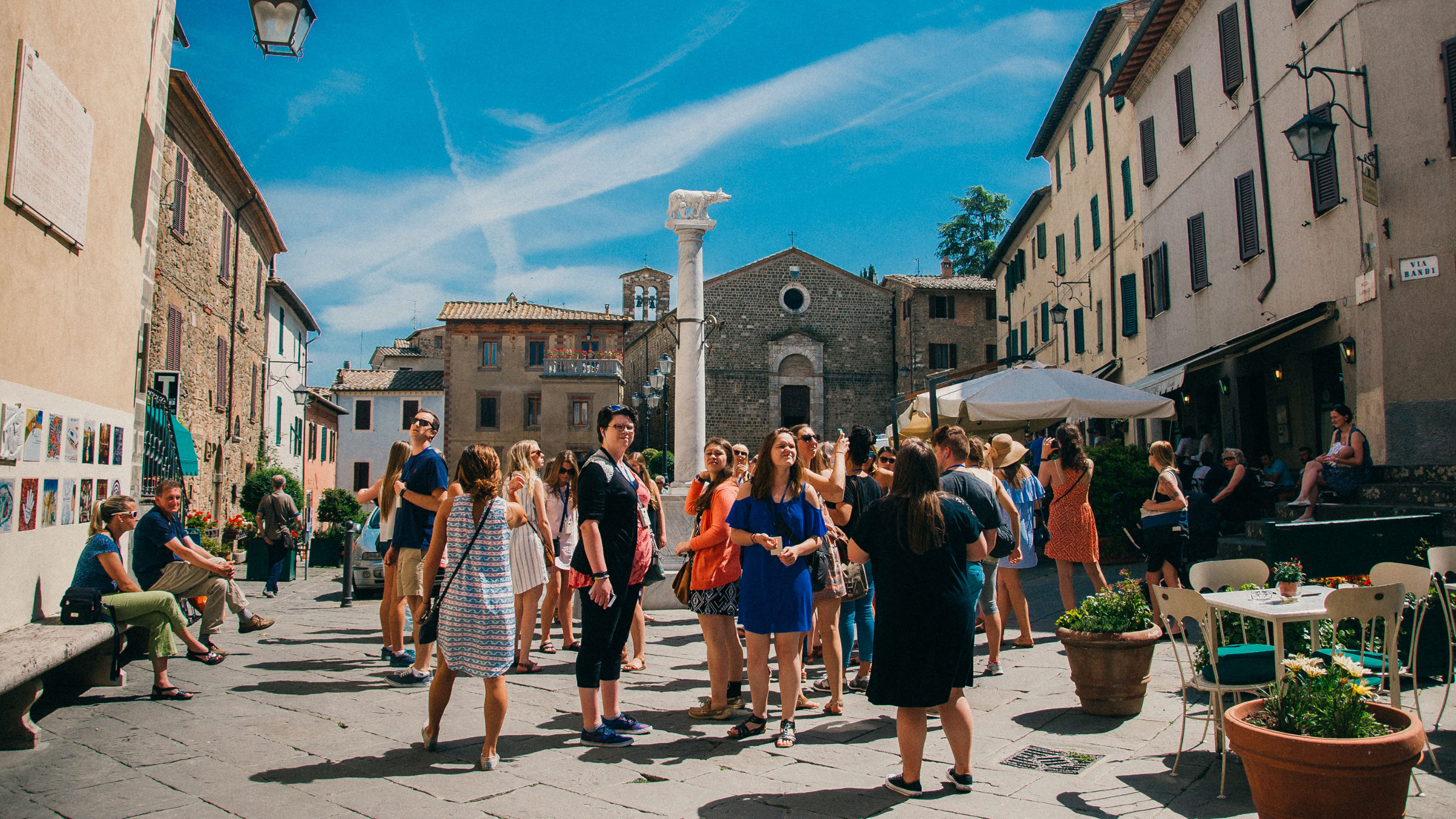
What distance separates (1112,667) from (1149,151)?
600 inches

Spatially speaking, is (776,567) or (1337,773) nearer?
(1337,773)

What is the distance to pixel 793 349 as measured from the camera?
4166 centimetres

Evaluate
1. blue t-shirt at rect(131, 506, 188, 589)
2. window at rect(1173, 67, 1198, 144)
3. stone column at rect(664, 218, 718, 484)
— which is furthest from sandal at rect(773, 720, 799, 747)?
window at rect(1173, 67, 1198, 144)

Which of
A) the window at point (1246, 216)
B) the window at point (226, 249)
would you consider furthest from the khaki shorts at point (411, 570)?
the window at point (226, 249)

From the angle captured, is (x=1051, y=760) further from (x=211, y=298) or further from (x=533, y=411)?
(x=533, y=411)

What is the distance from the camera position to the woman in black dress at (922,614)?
3.84 meters

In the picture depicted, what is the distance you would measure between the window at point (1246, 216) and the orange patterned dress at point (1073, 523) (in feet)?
25.2

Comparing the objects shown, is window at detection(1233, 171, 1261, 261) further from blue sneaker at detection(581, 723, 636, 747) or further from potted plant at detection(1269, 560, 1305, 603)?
blue sneaker at detection(581, 723, 636, 747)

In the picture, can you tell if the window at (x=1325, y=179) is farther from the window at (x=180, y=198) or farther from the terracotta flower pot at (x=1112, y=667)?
the window at (x=180, y=198)

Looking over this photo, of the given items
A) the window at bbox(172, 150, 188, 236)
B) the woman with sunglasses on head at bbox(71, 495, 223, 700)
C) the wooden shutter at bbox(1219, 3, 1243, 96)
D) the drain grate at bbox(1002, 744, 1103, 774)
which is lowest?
the drain grate at bbox(1002, 744, 1103, 774)

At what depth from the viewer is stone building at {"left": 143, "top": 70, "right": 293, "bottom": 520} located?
16641 millimetres

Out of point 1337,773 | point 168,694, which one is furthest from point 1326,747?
point 168,694

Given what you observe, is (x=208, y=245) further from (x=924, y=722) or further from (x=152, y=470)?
(x=924, y=722)

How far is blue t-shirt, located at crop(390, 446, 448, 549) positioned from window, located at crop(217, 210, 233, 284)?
55.2ft
